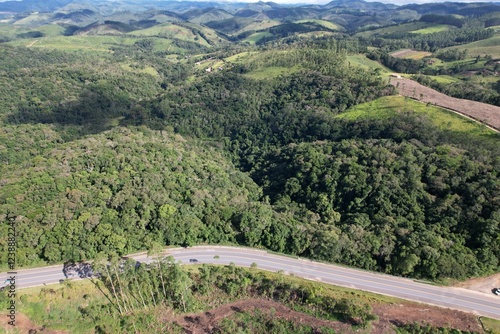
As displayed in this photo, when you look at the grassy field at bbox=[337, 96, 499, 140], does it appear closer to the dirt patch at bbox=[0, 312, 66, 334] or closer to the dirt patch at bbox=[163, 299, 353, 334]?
the dirt patch at bbox=[163, 299, 353, 334]

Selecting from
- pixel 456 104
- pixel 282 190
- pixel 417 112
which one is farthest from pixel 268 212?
pixel 456 104

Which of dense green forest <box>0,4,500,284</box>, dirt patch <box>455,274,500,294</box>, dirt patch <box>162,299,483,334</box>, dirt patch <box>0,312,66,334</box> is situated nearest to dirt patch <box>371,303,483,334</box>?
dirt patch <box>162,299,483,334</box>

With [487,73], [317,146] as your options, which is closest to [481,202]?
[317,146]

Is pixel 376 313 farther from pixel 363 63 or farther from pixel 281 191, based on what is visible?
pixel 363 63

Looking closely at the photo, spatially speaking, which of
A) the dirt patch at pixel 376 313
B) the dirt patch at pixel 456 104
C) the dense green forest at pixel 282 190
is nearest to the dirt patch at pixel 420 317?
the dirt patch at pixel 376 313

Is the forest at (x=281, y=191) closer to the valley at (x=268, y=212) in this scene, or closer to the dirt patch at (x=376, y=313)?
the valley at (x=268, y=212)

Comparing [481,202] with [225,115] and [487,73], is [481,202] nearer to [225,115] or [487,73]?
[225,115]
